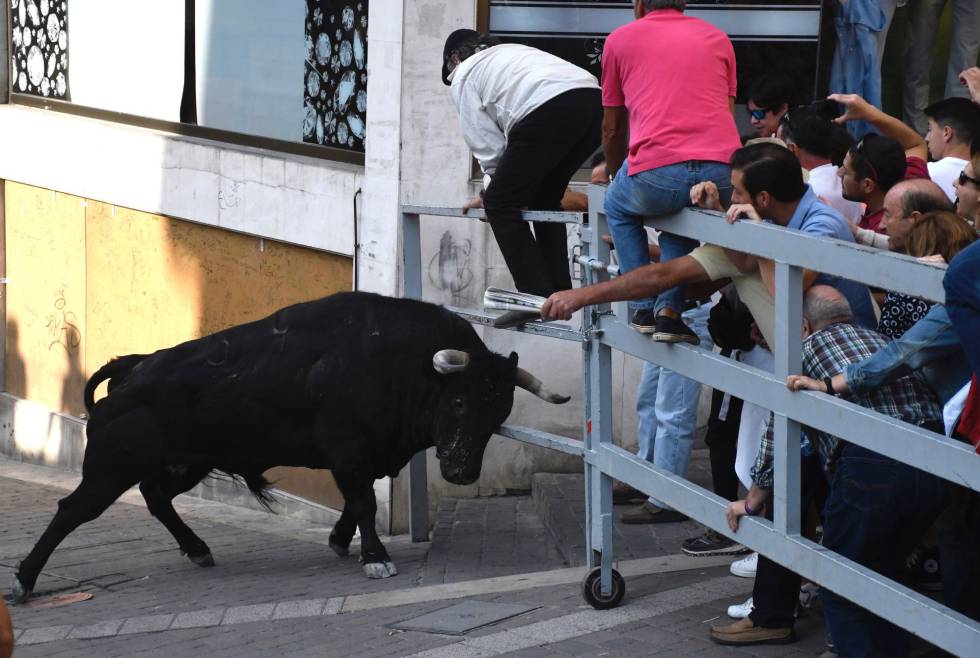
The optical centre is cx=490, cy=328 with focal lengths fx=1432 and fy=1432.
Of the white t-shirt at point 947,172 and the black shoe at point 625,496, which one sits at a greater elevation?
the white t-shirt at point 947,172

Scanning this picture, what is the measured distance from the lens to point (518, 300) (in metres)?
6.42

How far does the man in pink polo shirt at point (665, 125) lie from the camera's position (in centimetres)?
541

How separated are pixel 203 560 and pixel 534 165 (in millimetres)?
3147

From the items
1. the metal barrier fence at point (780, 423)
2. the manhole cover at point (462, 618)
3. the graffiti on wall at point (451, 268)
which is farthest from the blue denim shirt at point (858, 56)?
the manhole cover at point (462, 618)

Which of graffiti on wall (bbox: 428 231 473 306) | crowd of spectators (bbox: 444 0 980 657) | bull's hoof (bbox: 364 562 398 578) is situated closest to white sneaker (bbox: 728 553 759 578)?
crowd of spectators (bbox: 444 0 980 657)

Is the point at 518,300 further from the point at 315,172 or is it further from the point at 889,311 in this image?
the point at 315,172

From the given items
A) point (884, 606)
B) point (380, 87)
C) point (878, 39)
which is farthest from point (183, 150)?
point (884, 606)

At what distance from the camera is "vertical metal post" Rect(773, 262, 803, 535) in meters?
4.61

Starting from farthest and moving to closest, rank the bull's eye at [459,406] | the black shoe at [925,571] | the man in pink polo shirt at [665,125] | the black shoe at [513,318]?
the bull's eye at [459,406] → the black shoe at [513,318] → the black shoe at [925,571] → the man in pink polo shirt at [665,125]

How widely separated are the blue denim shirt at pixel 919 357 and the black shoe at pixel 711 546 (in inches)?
91.3

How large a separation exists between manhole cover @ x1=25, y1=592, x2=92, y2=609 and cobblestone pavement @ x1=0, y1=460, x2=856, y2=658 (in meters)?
0.08

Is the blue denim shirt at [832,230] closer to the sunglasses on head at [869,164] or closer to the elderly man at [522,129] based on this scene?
the sunglasses on head at [869,164]

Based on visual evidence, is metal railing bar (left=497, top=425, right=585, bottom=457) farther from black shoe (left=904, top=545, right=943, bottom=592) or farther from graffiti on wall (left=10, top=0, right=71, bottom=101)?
graffiti on wall (left=10, top=0, right=71, bottom=101)

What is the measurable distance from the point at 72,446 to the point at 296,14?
14.9 feet
